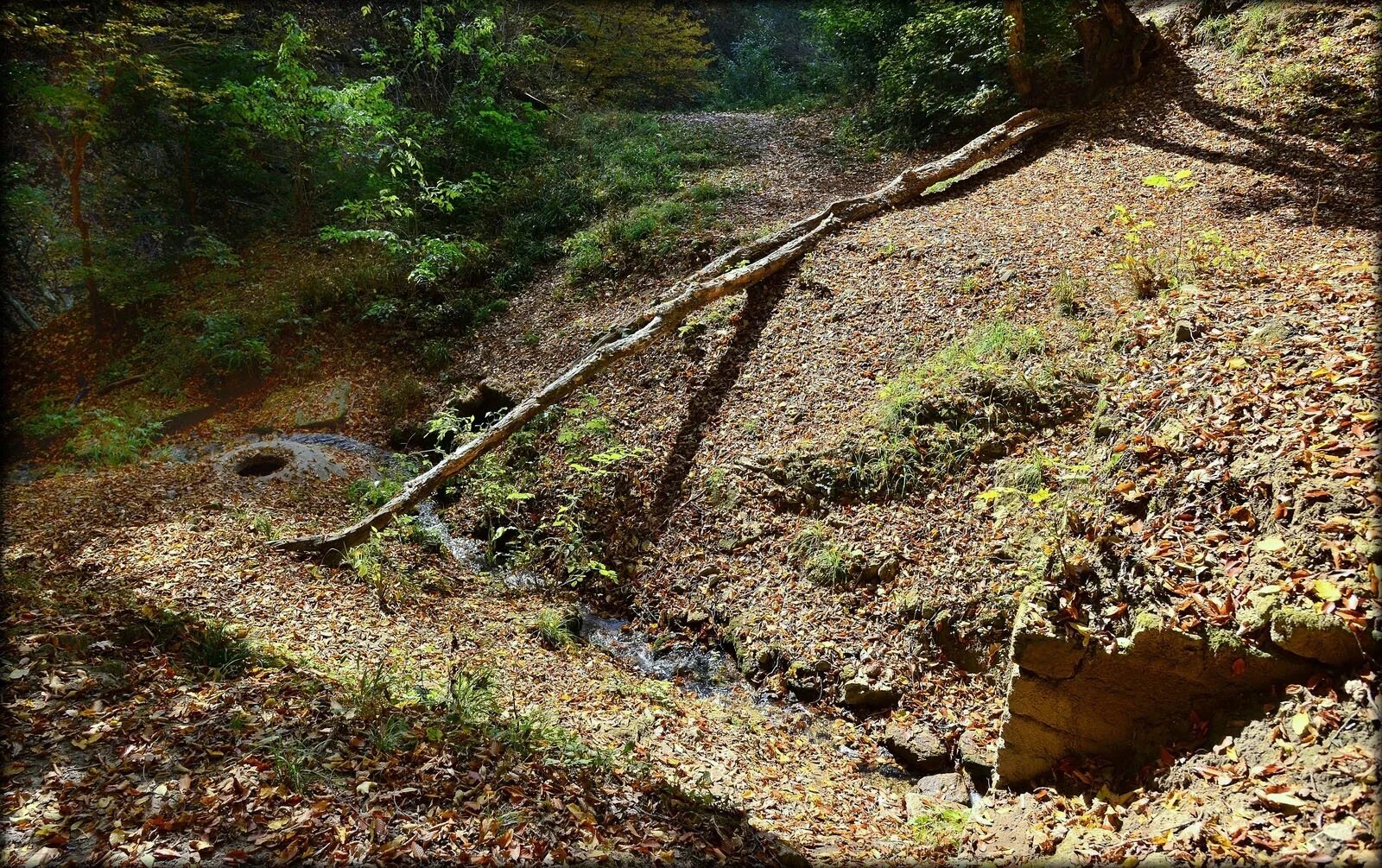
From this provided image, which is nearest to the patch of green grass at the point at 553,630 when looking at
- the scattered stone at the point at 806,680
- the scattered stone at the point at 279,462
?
the scattered stone at the point at 806,680

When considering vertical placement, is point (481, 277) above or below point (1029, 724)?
above

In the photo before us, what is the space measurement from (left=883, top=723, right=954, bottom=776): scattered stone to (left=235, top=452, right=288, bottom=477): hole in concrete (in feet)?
26.5

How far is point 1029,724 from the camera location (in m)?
4.03

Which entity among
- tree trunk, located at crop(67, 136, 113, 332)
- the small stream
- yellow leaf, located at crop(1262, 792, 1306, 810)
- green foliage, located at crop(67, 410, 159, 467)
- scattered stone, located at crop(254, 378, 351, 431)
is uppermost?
tree trunk, located at crop(67, 136, 113, 332)

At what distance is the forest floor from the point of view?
10.2 ft

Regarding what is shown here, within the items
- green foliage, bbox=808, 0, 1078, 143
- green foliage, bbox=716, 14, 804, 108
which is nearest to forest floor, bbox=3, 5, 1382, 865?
A: green foliage, bbox=808, 0, 1078, 143

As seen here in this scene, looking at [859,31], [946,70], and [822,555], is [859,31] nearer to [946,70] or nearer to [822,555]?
[946,70]

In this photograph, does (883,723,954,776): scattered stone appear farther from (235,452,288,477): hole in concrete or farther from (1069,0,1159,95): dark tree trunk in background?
(1069,0,1159,95): dark tree trunk in background

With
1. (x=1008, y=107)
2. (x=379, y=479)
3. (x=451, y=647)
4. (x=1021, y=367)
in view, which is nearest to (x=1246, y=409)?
(x=1021, y=367)

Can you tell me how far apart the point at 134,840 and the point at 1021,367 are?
702cm

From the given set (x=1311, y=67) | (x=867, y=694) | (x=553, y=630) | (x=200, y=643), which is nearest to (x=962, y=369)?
(x=867, y=694)

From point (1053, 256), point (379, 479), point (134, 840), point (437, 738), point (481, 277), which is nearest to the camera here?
point (134, 840)

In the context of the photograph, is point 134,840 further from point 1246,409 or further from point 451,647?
point 1246,409

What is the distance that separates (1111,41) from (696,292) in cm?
866
